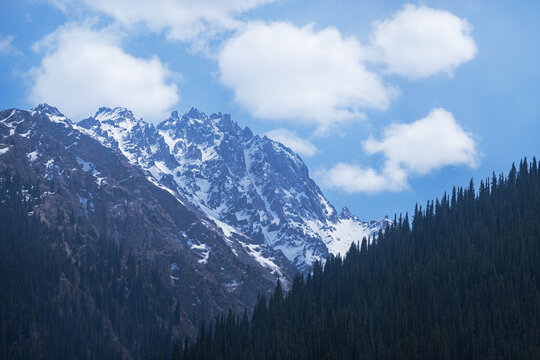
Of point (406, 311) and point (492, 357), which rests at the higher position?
point (406, 311)

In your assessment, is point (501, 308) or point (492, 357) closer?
point (492, 357)

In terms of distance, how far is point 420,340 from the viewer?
180875 mm

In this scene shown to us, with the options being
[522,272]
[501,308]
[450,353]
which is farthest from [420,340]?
[522,272]

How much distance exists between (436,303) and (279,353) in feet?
151

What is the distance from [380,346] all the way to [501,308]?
109 feet

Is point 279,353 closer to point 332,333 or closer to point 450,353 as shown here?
point 332,333

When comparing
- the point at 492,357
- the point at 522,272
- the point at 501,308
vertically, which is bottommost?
the point at 492,357

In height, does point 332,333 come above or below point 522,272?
below

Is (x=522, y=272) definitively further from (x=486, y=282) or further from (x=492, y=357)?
(x=492, y=357)

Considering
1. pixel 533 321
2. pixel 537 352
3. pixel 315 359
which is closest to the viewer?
pixel 537 352

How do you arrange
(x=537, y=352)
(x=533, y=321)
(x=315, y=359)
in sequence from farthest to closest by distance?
(x=315, y=359), (x=533, y=321), (x=537, y=352)

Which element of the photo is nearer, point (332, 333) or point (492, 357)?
point (492, 357)

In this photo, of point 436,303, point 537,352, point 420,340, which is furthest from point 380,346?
point 537,352

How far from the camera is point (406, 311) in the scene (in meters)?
197
